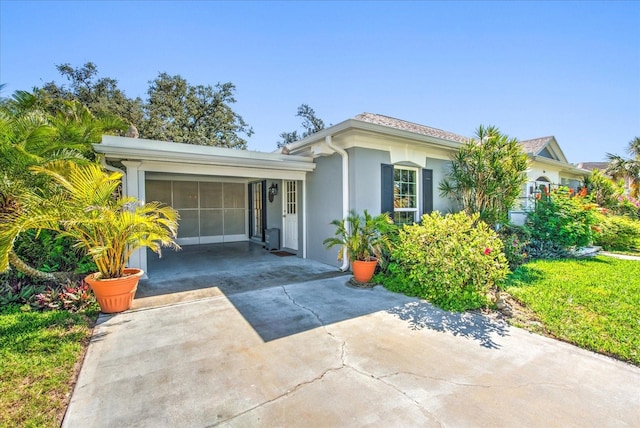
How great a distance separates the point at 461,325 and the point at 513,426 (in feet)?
6.56

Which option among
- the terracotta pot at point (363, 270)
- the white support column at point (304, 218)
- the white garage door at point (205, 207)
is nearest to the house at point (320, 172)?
the white support column at point (304, 218)

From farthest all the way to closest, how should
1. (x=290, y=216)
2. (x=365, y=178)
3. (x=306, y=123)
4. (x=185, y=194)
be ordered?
(x=306, y=123)
(x=185, y=194)
(x=290, y=216)
(x=365, y=178)

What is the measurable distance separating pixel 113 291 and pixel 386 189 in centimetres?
585

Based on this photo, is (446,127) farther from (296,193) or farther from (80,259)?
(80,259)

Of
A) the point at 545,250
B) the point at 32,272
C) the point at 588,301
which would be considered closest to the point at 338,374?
the point at 588,301

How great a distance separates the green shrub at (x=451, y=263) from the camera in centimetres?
479

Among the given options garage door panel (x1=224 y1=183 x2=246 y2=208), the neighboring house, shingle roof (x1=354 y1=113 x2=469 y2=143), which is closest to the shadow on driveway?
shingle roof (x1=354 y1=113 x2=469 y2=143)

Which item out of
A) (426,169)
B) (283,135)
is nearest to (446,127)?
(426,169)

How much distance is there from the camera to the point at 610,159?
17656 mm

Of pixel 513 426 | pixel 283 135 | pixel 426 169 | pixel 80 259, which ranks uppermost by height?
pixel 283 135

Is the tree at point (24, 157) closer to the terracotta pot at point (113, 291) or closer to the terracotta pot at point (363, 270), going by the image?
the terracotta pot at point (113, 291)

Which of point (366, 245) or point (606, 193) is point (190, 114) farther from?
point (606, 193)

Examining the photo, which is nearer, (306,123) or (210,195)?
(210,195)

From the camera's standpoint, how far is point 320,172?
7.89 m
